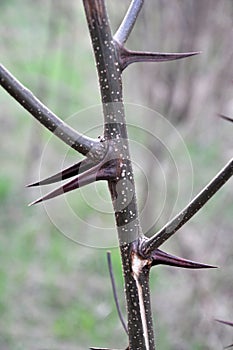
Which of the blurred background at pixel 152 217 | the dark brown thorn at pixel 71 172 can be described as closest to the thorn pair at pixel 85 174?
the dark brown thorn at pixel 71 172

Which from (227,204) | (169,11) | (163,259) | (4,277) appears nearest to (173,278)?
(227,204)

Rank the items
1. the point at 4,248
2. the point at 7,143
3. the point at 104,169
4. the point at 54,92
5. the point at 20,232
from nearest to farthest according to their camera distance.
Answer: the point at 104,169
the point at 4,248
the point at 20,232
the point at 7,143
the point at 54,92

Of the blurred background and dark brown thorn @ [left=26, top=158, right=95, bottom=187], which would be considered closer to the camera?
dark brown thorn @ [left=26, top=158, right=95, bottom=187]

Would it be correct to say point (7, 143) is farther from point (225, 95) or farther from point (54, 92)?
point (225, 95)

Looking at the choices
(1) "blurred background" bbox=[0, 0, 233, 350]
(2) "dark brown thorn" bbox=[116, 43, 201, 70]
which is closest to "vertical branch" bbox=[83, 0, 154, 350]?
(2) "dark brown thorn" bbox=[116, 43, 201, 70]

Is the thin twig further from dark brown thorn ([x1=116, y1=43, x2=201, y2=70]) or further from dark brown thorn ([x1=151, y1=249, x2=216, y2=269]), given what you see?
dark brown thorn ([x1=151, y1=249, x2=216, y2=269])

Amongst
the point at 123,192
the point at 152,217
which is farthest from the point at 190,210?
the point at 152,217
